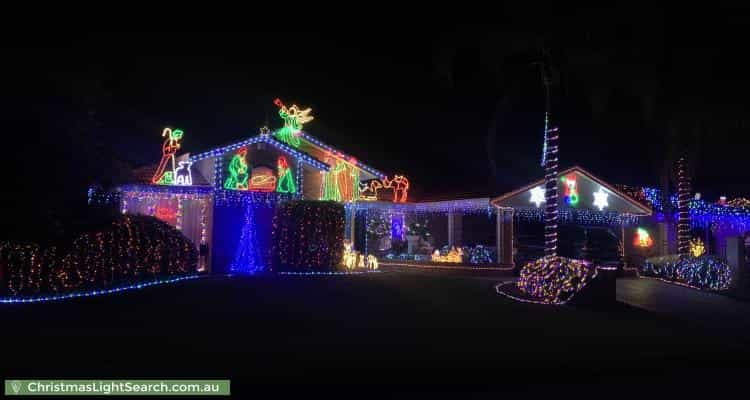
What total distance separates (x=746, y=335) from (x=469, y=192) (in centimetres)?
1161

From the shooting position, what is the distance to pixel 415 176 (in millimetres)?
37438

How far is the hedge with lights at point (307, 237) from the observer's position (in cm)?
1639

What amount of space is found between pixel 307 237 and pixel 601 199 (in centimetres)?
1086

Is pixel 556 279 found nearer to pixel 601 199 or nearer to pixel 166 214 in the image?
pixel 601 199

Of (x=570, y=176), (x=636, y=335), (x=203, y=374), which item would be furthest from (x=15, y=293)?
(x=570, y=176)

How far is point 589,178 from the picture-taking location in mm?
20031

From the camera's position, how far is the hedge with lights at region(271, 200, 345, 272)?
16.4m

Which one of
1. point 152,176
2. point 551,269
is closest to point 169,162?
point 152,176

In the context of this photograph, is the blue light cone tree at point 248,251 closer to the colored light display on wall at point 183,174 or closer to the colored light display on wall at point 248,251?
the colored light display on wall at point 248,251

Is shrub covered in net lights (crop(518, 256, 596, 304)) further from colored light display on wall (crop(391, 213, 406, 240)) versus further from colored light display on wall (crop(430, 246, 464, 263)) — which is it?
colored light display on wall (crop(391, 213, 406, 240))

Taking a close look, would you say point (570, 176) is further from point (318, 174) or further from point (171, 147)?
point (171, 147)

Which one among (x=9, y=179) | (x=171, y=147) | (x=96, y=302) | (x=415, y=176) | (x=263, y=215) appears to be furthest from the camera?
(x=415, y=176)

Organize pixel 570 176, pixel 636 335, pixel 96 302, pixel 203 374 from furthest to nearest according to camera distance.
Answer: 1. pixel 570 176
2. pixel 96 302
3. pixel 636 335
4. pixel 203 374

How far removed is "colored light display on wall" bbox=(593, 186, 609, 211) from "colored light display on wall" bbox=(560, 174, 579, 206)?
0.87 metres
